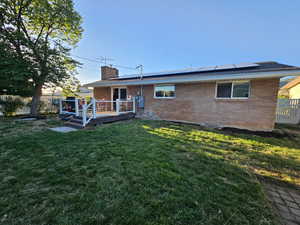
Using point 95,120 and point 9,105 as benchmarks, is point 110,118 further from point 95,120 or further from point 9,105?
point 9,105

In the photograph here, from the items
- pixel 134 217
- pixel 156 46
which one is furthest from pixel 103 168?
pixel 156 46

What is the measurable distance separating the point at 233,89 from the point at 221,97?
0.67m

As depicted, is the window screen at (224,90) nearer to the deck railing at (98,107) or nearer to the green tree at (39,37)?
the deck railing at (98,107)

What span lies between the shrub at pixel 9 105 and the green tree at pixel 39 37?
1.97 meters

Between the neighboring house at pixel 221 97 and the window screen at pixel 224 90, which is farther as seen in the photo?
the window screen at pixel 224 90

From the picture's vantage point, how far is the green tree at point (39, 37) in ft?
24.1

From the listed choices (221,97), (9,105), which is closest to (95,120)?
(221,97)

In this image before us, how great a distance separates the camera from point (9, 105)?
912 centimetres

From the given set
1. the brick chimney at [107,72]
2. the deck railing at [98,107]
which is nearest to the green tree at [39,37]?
the deck railing at [98,107]

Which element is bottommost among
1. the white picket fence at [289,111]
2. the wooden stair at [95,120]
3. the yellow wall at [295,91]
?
the wooden stair at [95,120]

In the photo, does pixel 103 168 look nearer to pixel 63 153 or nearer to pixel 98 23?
pixel 63 153

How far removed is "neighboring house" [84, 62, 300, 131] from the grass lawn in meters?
2.68

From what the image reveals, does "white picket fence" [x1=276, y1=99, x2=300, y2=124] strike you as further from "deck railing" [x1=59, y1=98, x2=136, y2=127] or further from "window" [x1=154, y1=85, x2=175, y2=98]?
"deck railing" [x1=59, y1=98, x2=136, y2=127]

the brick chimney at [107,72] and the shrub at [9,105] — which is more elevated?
the brick chimney at [107,72]
